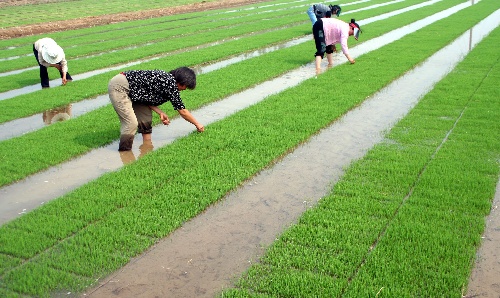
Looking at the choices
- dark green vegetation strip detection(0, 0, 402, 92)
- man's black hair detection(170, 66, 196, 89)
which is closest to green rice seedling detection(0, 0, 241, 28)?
dark green vegetation strip detection(0, 0, 402, 92)

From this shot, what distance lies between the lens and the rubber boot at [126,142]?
689 centimetres

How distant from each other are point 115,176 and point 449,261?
3712 mm

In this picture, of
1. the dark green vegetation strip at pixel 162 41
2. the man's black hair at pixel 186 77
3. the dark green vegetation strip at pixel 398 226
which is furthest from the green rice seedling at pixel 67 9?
the dark green vegetation strip at pixel 398 226

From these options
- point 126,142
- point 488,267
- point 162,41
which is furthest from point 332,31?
point 162,41

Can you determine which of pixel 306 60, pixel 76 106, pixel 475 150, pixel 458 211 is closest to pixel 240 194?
pixel 458 211

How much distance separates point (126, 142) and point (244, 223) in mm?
2759

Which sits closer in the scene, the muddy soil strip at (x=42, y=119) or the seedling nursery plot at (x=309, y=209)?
the seedling nursery plot at (x=309, y=209)

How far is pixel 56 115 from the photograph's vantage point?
30.3ft

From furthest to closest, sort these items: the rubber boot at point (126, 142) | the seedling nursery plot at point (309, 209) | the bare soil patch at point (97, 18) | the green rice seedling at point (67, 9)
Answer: the green rice seedling at point (67, 9)
the bare soil patch at point (97, 18)
the rubber boot at point (126, 142)
the seedling nursery plot at point (309, 209)

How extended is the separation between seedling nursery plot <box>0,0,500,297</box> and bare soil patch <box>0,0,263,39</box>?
43.6ft

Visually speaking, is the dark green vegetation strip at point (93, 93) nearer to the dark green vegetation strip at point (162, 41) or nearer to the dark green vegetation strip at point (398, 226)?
the dark green vegetation strip at point (162, 41)

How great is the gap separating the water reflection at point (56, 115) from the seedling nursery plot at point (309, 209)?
0.24 metres

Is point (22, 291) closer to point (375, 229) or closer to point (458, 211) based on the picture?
point (375, 229)

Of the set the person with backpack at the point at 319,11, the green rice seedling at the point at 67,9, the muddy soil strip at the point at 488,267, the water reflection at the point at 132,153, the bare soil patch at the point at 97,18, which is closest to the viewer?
the muddy soil strip at the point at 488,267
